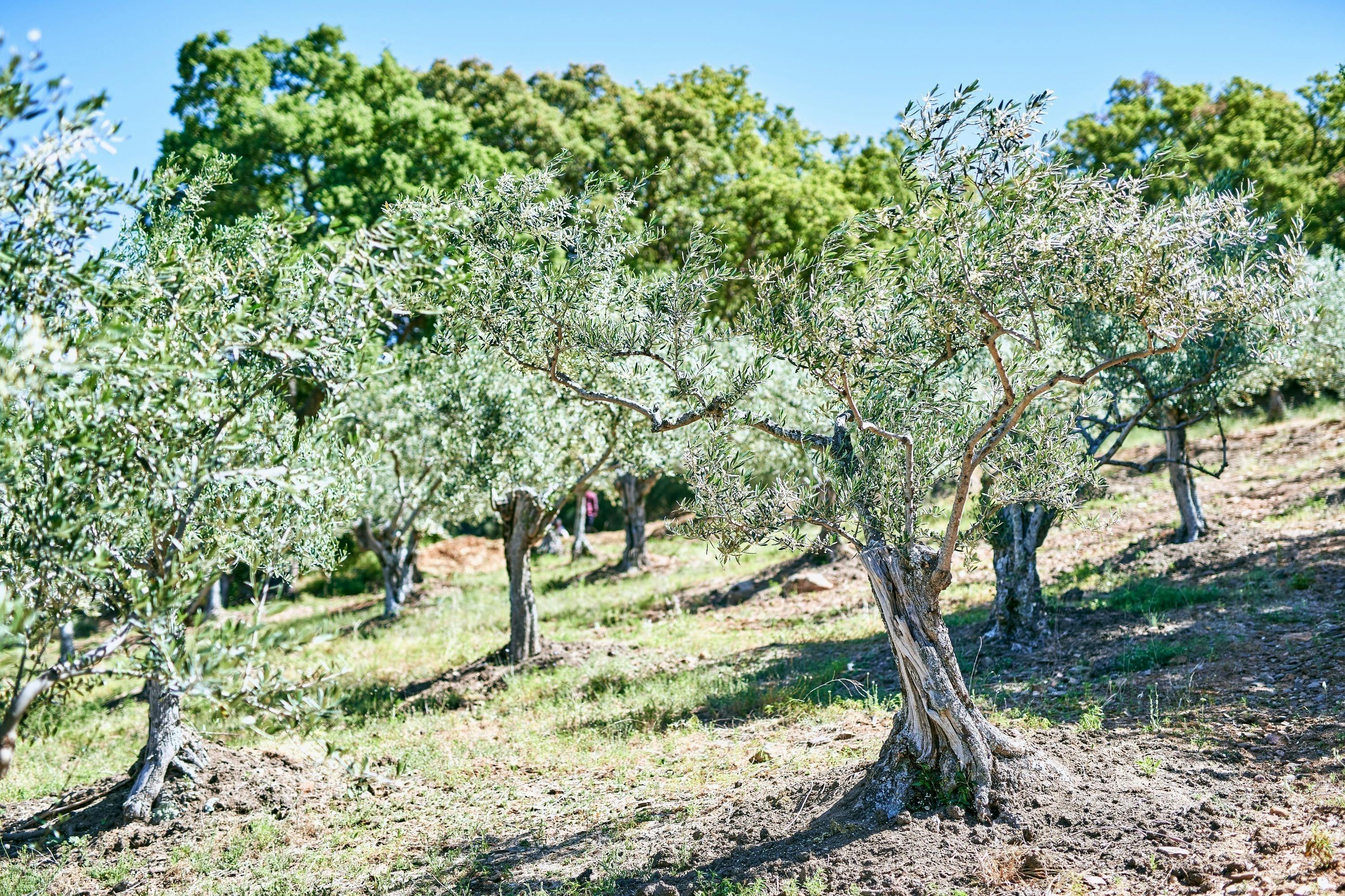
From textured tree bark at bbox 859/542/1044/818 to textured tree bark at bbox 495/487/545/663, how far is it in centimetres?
885

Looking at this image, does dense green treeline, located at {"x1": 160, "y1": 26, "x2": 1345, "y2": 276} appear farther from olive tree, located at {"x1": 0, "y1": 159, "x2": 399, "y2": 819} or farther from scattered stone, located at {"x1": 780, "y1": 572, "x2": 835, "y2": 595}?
olive tree, located at {"x1": 0, "y1": 159, "x2": 399, "y2": 819}

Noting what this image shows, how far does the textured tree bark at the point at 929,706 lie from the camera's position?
23.3 ft

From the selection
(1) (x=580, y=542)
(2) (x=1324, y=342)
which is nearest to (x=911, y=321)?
(2) (x=1324, y=342)

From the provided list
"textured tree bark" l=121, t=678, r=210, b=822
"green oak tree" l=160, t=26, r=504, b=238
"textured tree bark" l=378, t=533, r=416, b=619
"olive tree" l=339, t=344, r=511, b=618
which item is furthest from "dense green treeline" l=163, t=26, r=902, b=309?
"textured tree bark" l=121, t=678, r=210, b=822

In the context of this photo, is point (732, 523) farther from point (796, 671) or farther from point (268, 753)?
point (268, 753)

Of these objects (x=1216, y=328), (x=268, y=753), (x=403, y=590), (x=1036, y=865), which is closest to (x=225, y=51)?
(x=403, y=590)

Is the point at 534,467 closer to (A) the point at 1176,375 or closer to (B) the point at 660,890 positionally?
(B) the point at 660,890

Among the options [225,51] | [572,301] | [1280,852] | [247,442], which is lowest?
[1280,852]

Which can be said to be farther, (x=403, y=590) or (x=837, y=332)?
(x=403, y=590)

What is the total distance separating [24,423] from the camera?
494 centimetres

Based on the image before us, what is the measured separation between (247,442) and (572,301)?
295 cm

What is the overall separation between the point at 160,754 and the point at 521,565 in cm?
638

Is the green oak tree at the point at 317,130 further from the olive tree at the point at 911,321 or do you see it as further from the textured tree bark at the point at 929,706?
the textured tree bark at the point at 929,706

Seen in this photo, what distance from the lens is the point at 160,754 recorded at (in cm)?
988
